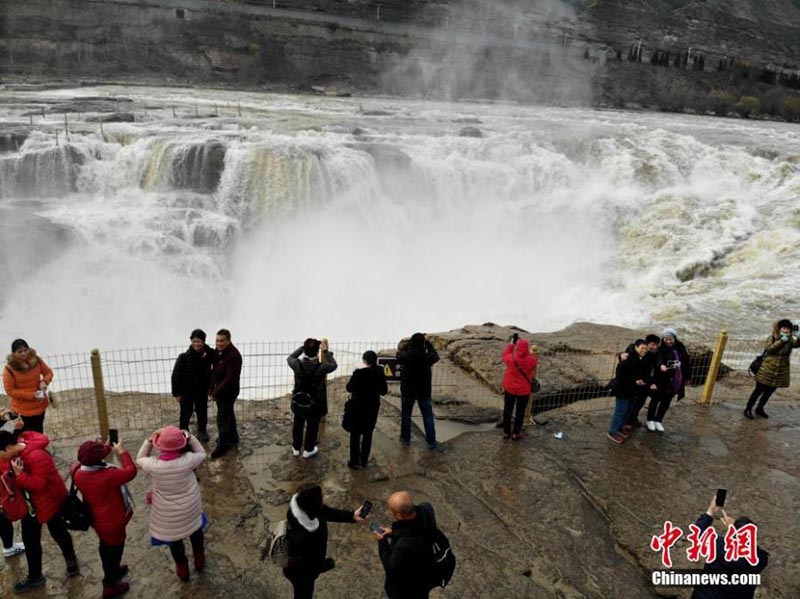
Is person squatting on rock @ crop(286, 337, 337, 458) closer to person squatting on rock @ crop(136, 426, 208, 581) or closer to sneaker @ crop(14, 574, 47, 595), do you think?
person squatting on rock @ crop(136, 426, 208, 581)

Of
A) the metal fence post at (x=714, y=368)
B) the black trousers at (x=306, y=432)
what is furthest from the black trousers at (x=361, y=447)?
the metal fence post at (x=714, y=368)

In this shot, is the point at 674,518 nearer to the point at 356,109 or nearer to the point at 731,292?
the point at 731,292

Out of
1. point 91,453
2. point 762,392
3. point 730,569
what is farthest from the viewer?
point 762,392

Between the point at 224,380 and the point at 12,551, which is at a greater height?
the point at 224,380

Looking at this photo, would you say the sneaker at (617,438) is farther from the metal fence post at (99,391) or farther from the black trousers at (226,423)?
the metal fence post at (99,391)

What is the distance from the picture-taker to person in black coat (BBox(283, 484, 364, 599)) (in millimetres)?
3029

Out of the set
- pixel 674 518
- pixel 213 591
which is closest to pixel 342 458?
pixel 213 591

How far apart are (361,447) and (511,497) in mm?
1372

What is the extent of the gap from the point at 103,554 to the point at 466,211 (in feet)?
54.5

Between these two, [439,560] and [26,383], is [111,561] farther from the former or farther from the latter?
[439,560]

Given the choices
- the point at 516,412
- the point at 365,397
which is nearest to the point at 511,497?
the point at 516,412

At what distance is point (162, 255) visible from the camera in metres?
13.5

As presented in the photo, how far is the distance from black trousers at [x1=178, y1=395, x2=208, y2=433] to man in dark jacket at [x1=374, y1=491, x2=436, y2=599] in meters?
3.04

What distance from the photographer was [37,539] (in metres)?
3.66
